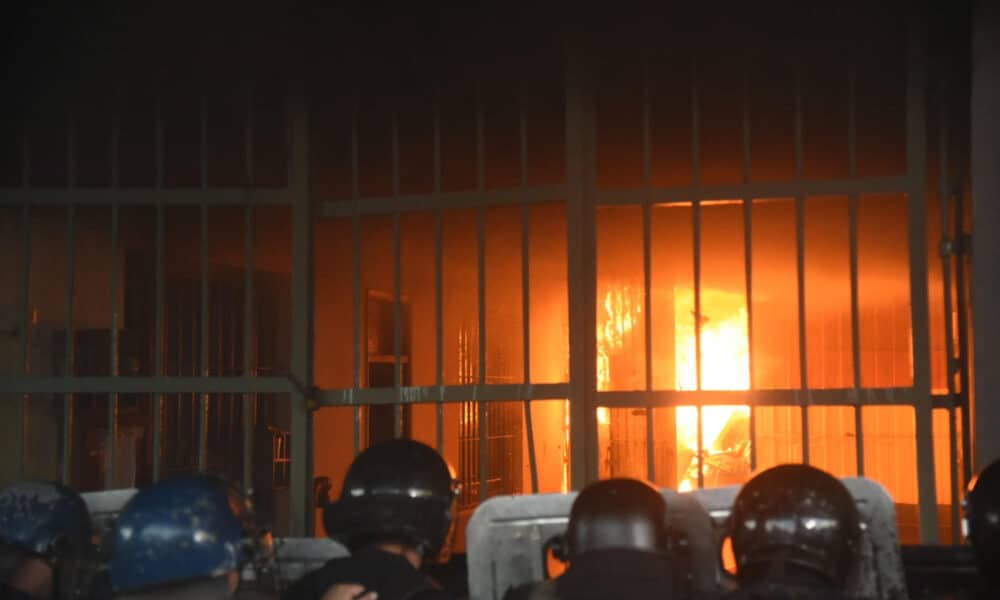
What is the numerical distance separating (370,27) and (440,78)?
45 cm

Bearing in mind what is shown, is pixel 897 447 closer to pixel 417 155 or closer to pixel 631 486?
pixel 417 155

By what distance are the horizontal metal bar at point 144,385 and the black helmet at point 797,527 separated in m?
2.72

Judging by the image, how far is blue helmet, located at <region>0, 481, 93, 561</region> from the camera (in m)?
3.91

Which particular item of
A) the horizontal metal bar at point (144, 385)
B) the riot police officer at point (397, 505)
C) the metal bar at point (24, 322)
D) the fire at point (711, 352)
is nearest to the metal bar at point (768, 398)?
the riot police officer at point (397, 505)

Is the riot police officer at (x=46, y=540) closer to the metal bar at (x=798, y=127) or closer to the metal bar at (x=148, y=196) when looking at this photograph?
the metal bar at (x=148, y=196)

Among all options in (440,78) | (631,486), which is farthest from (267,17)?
(631,486)

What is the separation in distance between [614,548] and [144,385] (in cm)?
308

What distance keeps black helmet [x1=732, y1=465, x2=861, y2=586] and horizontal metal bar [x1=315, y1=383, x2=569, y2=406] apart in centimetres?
172

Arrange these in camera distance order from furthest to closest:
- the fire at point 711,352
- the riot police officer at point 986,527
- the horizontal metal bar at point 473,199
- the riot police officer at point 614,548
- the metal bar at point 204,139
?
the fire at point 711,352 < the metal bar at point 204,139 < the horizontal metal bar at point 473,199 < the riot police officer at point 986,527 < the riot police officer at point 614,548

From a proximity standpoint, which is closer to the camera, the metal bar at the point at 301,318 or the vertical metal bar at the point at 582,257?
the vertical metal bar at the point at 582,257

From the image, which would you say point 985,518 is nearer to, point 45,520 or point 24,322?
point 45,520

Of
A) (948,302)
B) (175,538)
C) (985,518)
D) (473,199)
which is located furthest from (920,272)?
(175,538)

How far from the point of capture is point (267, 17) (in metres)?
5.66

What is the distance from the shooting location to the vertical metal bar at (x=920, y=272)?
15.9ft
